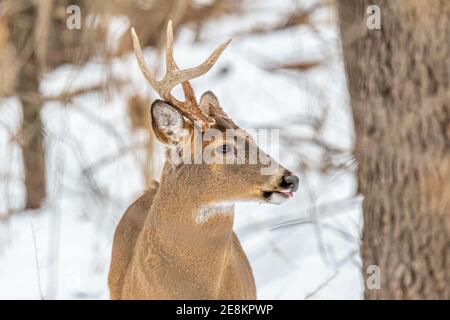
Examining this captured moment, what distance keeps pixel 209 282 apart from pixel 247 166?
1.86ft

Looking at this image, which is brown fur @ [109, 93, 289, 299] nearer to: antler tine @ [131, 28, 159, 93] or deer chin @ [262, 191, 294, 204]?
deer chin @ [262, 191, 294, 204]

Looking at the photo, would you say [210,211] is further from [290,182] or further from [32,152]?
[32,152]

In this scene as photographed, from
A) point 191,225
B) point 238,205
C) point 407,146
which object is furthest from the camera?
point 238,205

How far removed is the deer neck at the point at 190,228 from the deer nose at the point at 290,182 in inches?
12.9

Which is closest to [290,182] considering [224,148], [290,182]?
[290,182]

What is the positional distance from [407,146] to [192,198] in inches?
47.2

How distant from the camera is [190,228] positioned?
4555mm

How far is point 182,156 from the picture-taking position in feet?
15.0

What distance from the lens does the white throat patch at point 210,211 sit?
4.52 meters

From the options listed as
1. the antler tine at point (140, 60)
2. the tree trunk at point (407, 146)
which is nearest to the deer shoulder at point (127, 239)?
the antler tine at point (140, 60)

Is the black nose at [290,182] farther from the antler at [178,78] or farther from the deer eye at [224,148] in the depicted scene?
the antler at [178,78]

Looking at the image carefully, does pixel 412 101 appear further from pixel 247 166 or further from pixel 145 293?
pixel 145 293

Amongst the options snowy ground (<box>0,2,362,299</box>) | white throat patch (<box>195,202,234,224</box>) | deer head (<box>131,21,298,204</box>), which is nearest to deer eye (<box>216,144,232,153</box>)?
deer head (<box>131,21,298,204</box>)
